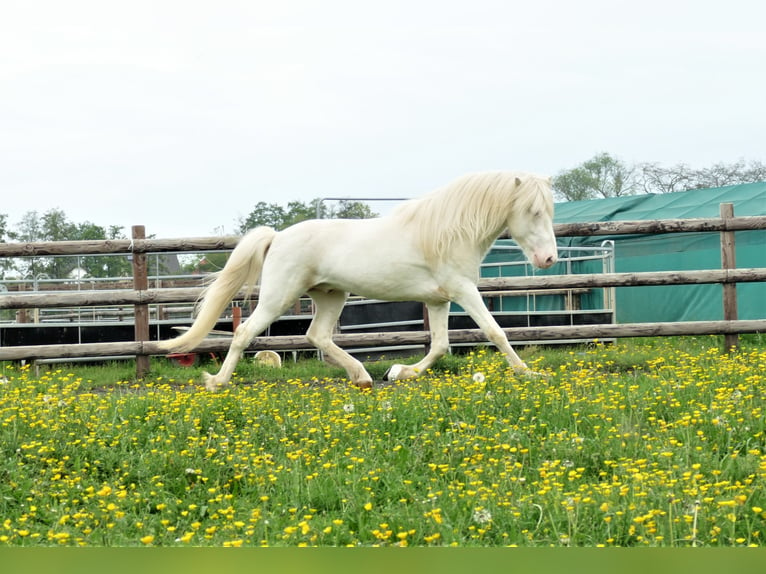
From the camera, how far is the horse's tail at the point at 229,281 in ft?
23.1

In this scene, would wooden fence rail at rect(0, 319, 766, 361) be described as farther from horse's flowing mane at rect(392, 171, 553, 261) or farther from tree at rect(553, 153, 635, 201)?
tree at rect(553, 153, 635, 201)

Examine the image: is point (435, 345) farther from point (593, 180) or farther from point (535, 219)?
point (593, 180)

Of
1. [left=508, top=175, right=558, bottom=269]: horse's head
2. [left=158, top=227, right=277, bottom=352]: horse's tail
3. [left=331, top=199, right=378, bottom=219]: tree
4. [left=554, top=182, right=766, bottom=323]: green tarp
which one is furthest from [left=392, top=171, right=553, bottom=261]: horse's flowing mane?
[left=554, top=182, right=766, bottom=323]: green tarp

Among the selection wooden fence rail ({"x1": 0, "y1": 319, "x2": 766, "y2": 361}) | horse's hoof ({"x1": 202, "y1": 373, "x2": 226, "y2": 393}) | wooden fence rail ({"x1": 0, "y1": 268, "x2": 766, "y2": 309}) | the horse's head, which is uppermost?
the horse's head

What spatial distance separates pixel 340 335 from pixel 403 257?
202 centimetres

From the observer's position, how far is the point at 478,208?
6469 millimetres

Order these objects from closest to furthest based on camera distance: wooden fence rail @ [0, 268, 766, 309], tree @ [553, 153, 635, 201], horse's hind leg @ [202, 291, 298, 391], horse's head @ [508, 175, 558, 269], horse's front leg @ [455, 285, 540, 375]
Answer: horse's front leg @ [455, 285, 540, 375] → horse's head @ [508, 175, 558, 269] → horse's hind leg @ [202, 291, 298, 391] → wooden fence rail @ [0, 268, 766, 309] → tree @ [553, 153, 635, 201]

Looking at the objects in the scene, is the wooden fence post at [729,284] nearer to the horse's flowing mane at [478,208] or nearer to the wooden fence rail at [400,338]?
the wooden fence rail at [400,338]

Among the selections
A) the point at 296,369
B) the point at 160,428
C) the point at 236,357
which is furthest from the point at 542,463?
the point at 296,369

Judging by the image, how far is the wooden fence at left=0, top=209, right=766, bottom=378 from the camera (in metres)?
8.23

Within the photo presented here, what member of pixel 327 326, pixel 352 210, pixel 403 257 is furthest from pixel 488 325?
pixel 352 210

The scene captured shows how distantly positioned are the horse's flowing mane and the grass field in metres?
1.28

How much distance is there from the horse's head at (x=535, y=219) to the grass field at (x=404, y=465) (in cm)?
115

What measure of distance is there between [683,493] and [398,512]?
106 cm
